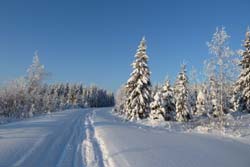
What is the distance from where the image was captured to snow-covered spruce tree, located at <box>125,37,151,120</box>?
124 ft

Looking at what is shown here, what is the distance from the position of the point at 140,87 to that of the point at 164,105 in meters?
4.14

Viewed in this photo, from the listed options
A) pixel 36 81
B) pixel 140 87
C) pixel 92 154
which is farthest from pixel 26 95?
pixel 92 154

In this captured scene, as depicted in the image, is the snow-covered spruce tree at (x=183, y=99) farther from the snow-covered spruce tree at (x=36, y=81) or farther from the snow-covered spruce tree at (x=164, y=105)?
the snow-covered spruce tree at (x=36, y=81)

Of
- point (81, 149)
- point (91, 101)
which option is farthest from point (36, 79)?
point (91, 101)

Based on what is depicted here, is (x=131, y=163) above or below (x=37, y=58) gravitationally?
below

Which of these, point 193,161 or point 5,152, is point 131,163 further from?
point 5,152

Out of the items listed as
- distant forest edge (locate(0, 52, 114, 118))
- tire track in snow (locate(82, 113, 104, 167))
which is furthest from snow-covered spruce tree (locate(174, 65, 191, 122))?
tire track in snow (locate(82, 113, 104, 167))

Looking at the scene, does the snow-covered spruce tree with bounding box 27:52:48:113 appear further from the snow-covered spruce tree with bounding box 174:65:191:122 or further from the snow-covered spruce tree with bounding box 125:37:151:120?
the snow-covered spruce tree with bounding box 174:65:191:122

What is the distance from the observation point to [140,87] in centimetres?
3794

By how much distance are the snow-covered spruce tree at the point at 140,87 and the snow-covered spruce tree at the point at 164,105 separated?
1.98 metres

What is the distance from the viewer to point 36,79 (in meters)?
46.0

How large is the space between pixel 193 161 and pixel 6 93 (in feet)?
106

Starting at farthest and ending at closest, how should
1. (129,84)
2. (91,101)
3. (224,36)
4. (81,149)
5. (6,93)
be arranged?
(91,101), (129,84), (6,93), (224,36), (81,149)

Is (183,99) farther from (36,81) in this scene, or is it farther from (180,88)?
(36,81)
